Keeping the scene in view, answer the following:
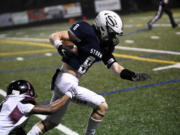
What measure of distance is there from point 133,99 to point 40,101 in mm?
1878

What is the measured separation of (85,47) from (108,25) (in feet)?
1.34

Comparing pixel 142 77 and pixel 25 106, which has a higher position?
pixel 25 106

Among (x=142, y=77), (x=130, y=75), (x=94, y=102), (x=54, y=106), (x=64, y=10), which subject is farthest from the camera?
(x=64, y=10)

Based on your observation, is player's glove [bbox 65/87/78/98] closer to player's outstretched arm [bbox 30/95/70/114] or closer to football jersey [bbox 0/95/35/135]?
player's outstretched arm [bbox 30/95/70/114]

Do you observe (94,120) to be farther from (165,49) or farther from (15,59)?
(15,59)

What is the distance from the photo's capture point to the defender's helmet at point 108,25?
159 inches

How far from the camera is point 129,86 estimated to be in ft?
22.9

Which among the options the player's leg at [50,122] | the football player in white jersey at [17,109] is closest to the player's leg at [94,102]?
the player's leg at [50,122]

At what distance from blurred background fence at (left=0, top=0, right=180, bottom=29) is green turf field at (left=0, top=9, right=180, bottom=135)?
13621mm

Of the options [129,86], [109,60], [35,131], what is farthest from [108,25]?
[129,86]

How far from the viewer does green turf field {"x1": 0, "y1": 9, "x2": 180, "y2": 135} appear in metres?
4.90

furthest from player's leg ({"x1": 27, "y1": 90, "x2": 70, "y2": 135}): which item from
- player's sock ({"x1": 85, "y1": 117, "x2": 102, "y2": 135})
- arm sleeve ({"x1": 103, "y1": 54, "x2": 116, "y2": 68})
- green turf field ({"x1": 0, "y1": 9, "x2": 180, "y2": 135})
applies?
arm sleeve ({"x1": 103, "y1": 54, "x2": 116, "y2": 68})

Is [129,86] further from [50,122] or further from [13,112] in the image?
[13,112]

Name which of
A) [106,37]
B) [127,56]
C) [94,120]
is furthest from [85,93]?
[127,56]
